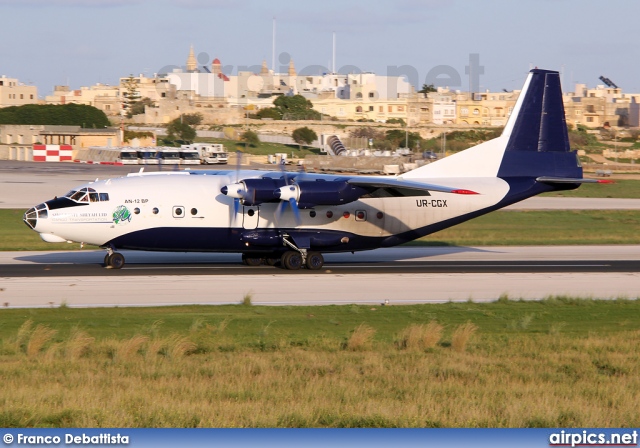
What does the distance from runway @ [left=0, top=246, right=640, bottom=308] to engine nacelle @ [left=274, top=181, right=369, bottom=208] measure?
2.76 meters

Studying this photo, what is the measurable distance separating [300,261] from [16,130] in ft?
371

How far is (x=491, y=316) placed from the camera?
2339 cm

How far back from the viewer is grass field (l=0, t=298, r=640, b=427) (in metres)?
12.9

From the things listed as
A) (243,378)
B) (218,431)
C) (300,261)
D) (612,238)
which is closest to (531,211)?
(612,238)

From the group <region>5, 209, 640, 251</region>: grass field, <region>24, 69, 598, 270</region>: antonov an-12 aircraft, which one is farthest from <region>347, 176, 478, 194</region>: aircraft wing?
<region>5, 209, 640, 251</region>: grass field

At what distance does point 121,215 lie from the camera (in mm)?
30438

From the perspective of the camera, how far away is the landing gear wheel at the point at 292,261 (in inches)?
1267

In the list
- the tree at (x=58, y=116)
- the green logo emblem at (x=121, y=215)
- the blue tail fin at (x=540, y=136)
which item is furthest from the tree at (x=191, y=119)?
the green logo emblem at (x=121, y=215)

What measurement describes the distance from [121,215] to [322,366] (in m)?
15.8

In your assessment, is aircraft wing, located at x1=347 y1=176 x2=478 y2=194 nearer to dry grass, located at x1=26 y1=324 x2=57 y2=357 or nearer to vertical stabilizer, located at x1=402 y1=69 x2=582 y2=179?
vertical stabilizer, located at x1=402 y1=69 x2=582 y2=179

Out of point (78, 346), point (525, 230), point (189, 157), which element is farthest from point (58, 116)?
point (78, 346)

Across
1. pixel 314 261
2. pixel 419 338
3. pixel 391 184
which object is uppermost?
pixel 391 184

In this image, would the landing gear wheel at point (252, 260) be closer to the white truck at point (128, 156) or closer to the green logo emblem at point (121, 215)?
the green logo emblem at point (121, 215)

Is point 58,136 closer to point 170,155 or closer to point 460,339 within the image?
point 170,155
